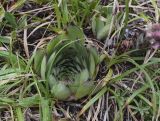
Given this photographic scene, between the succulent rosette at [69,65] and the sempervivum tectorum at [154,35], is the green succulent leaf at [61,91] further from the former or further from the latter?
the sempervivum tectorum at [154,35]

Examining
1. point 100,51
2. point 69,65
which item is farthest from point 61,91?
point 100,51

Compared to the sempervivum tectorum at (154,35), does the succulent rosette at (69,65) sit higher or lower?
lower

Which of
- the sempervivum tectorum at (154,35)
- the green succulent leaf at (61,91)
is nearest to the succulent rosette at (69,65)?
the green succulent leaf at (61,91)

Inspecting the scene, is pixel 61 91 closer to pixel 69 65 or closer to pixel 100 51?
pixel 69 65

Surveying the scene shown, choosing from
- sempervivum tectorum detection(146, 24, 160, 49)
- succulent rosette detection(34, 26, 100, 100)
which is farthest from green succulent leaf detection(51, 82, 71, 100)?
sempervivum tectorum detection(146, 24, 160, 49)

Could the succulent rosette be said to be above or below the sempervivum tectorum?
below

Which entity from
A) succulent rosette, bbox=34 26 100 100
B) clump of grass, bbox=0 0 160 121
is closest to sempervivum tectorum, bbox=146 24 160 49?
clump of grass, bbox=0 0 160 121

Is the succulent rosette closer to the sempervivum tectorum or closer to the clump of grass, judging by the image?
the clump of grass

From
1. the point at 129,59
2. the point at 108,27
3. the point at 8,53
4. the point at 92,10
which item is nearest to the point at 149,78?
the point at 129,59
